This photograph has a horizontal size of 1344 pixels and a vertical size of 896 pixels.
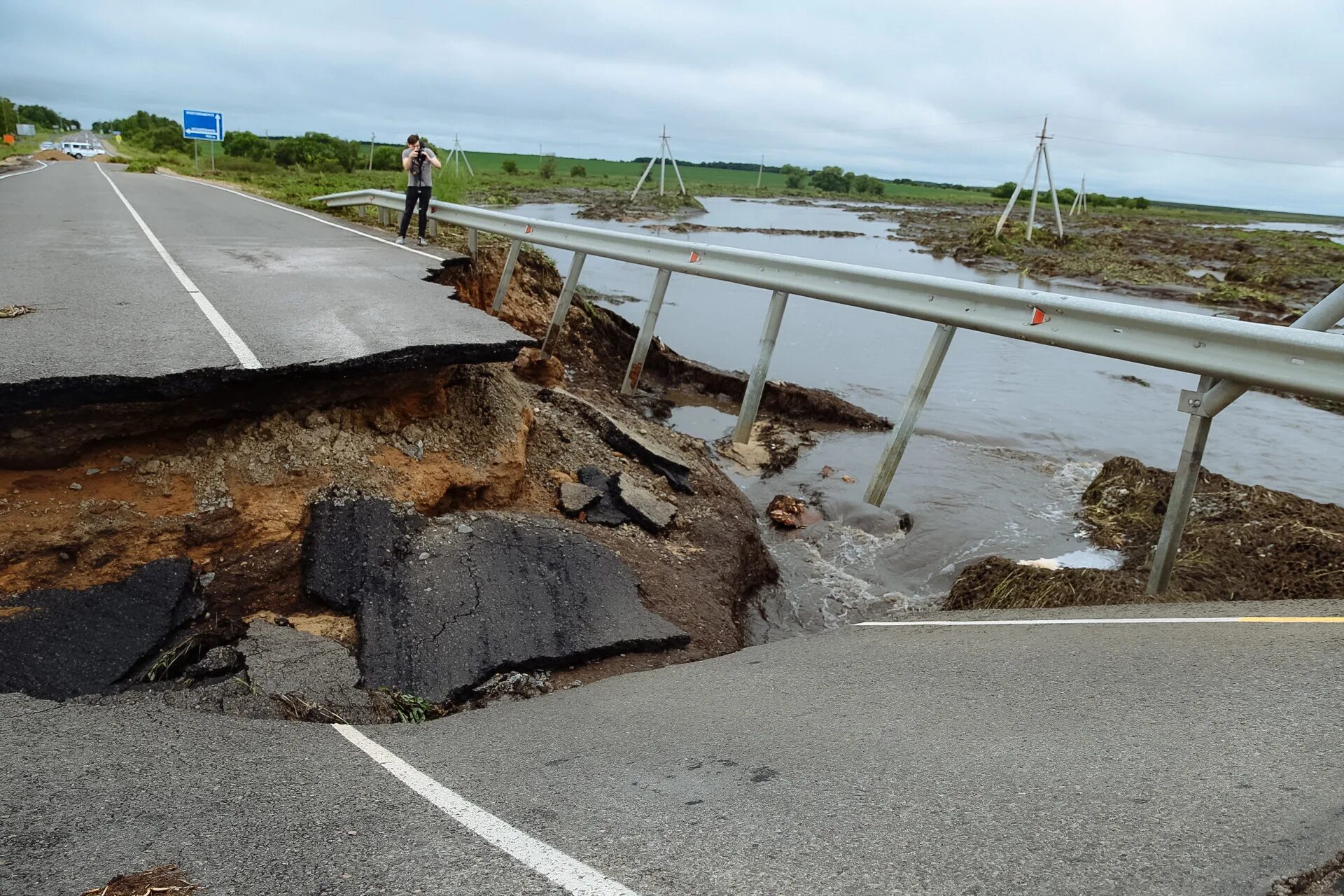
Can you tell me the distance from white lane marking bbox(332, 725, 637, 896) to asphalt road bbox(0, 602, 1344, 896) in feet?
0.06

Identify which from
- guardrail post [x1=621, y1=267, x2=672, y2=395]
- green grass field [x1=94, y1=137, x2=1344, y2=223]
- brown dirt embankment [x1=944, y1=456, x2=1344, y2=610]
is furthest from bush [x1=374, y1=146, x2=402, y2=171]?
brown dirt embankment [x1=944, y1=456, x2=1344, y2=610]

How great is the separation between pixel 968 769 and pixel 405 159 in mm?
13508

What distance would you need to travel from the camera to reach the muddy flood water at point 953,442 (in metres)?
6.57

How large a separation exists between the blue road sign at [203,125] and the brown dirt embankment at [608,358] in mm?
44085

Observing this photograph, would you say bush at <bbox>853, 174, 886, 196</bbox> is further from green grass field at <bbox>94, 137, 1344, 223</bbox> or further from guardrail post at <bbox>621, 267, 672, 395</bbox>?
guardrail post at <bbox>621, 267, 672, 395</bbox>

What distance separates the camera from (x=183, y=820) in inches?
100

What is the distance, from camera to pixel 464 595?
470 cm

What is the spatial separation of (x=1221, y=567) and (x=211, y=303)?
25.5ft

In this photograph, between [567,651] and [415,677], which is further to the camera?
[567,651]

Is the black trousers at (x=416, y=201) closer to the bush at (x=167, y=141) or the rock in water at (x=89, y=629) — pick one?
the rock in water at (x=89, y=629)

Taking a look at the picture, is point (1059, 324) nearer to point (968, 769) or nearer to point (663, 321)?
point (968, 769)

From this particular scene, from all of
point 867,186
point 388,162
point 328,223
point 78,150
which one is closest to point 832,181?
point 867,186

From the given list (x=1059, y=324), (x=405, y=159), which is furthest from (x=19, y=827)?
(x=405, y=159)

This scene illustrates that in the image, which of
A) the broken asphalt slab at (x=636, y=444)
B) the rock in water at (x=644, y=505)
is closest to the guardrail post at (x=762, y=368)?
the broken asphalt slab at (x=636, y=444)
